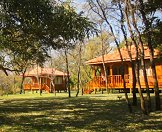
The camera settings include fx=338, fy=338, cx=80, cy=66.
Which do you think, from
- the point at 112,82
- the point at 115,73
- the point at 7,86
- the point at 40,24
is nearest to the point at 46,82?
the point at 115,73

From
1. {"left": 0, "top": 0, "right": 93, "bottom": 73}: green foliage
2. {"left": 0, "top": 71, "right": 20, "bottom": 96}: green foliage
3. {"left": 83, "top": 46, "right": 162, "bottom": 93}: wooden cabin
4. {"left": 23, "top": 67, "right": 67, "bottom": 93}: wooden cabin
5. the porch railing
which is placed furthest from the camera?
{"left": 23, "top": 67, "right": 67, "bottom": 93}: wooden cabin

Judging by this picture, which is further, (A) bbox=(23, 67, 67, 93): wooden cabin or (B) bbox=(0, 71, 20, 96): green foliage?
(A) bbox=(23, 67, 67, 93): wooden cabin

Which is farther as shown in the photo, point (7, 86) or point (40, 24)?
point (7, 86)

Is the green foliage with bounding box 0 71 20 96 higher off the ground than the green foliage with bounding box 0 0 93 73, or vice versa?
the green foliage with bounding box 0 0 93 73

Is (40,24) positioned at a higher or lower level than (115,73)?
higher

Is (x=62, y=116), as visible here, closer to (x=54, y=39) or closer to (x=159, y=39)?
(x=54, y=39)

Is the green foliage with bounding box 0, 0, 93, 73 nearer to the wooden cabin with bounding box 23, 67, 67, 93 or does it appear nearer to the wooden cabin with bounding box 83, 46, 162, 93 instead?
the wooden cabin with bounding box 83, 46, 162, 93

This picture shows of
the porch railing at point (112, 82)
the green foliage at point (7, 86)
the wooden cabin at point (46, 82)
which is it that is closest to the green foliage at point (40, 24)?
the green foliage at point (7, 86)

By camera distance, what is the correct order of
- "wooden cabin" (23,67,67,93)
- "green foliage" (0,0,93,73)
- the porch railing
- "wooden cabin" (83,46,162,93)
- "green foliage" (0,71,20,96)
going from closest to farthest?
"green foliage" (0,0,93,73) → "green foliage" (0,71,20,96) → "wooden cabin" (83,46,162,93) → the porch railing → "wooden cabin" (23,67,67,93)

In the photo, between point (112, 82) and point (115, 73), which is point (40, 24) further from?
point (115, 73)

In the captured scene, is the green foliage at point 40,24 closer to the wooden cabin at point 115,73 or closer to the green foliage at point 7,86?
the green foliage at point 7,86

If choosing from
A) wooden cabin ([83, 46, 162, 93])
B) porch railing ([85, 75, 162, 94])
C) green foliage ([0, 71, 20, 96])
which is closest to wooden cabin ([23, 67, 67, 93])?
green foliage ([0, 71, 20, 96])

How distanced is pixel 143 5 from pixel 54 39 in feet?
16.4

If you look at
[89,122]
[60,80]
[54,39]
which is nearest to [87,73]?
[60,80]
